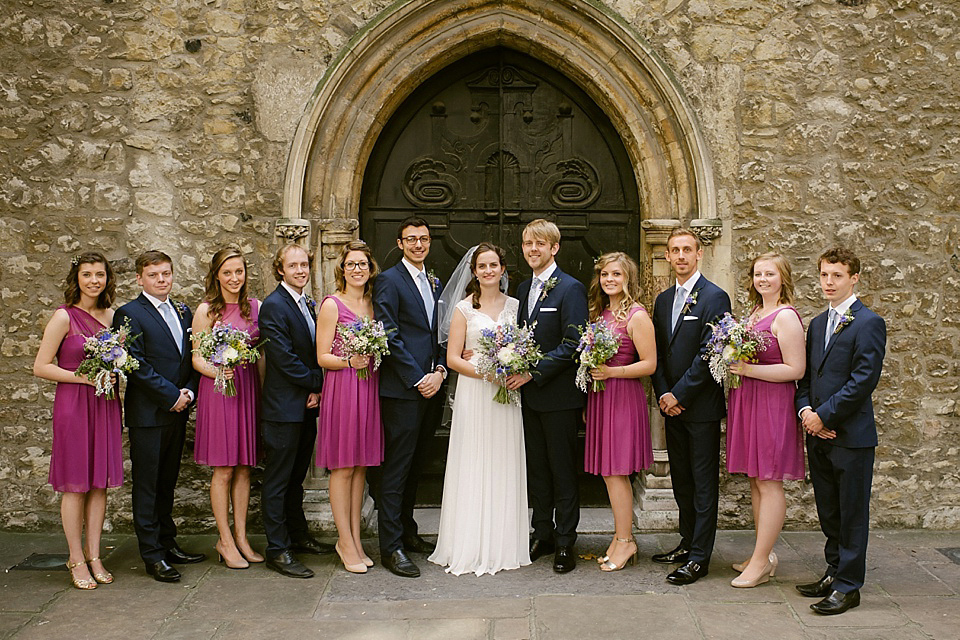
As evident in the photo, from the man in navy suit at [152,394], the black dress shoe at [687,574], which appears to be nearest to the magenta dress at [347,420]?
the man in navy suit at [152,394]

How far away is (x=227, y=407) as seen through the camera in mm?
5086

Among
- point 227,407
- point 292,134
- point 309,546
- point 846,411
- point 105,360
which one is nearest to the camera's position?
point 846,411

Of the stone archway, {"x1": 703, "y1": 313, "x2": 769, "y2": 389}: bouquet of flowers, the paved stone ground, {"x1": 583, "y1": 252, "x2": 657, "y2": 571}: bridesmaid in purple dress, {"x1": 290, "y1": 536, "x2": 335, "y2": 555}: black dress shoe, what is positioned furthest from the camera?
the stone archway

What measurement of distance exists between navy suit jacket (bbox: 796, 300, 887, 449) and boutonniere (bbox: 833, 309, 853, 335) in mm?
15

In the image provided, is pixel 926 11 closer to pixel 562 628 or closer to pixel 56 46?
pixel 562 628

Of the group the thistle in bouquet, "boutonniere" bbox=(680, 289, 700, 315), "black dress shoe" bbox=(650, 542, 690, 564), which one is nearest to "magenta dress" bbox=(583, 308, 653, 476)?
"boutonniere" bbox=(680, 289, 700, 315)

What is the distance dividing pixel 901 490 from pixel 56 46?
652 cm

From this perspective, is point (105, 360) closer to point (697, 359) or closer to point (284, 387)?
point (284, 387)

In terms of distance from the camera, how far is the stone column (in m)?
5.93

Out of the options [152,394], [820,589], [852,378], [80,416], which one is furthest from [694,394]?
[80,416]

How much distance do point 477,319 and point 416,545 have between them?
156 cm

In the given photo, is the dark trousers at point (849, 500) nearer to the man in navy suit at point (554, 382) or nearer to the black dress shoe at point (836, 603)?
Result: the black dress shoe at point (836, 603)

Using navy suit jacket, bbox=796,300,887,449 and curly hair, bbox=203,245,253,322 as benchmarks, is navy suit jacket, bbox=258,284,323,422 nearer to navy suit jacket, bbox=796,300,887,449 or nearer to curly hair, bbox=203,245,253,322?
curly hair, bbox=203,245,253,322

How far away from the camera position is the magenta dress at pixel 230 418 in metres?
5.07
